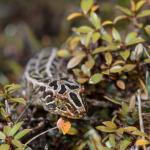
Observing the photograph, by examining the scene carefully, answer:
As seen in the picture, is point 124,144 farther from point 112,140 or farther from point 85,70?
point 85,70

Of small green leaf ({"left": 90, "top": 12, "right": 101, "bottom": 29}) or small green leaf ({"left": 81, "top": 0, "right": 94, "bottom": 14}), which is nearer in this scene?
small green leaf ({"left": 90, "top": 12, "right": 101, "bottom": 29})

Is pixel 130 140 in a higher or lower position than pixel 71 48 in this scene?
lower

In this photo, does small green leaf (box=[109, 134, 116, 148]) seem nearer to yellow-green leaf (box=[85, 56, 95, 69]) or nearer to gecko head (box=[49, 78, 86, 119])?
gecko head (box=[49, 78, 86, 119])

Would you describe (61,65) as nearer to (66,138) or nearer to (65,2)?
(66,138)

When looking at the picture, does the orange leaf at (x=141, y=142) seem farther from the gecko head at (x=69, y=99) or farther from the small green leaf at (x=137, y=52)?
the small green leaf at (x=137, y=52)

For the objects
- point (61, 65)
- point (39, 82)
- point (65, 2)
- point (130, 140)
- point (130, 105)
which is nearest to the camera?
point (130, 140)

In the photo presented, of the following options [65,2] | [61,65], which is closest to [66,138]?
[61,65]

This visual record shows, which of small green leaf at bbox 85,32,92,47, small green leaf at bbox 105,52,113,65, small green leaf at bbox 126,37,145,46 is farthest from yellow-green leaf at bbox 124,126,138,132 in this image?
small green leaf at bbox 85,32,92,47

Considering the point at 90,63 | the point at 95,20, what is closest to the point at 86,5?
the point at 95,20
